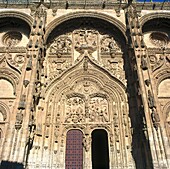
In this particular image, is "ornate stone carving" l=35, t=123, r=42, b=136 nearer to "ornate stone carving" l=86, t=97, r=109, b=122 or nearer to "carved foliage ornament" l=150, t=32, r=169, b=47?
"ornate stone carving" l=86, t=97, r=109, b=122

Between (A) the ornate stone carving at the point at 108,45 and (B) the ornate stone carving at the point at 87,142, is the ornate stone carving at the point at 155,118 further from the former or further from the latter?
(A) the ornate stone carving at the point at 108,45

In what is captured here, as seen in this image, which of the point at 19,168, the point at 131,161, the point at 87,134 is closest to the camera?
the point at 19,168

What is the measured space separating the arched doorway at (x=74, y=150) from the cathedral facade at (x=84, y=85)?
0.15 ft

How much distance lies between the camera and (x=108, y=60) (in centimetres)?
1360

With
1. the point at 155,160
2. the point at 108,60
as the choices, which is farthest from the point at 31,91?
the point at 155,160

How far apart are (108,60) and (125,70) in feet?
3.76

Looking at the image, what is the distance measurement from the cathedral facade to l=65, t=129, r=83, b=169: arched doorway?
0.05m

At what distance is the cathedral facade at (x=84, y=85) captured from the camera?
10.2m

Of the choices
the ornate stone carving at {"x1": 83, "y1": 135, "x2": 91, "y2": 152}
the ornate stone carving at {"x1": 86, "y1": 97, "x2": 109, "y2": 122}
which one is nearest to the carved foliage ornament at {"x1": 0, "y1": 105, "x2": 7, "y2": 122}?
the ornate stone carving at {"x1": 83, "y1": 135, "x2": 91, "y2": 152}

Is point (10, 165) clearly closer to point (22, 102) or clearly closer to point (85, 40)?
point (22, 102)

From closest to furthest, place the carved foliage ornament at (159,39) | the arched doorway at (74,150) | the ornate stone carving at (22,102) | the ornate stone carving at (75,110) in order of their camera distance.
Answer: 1. the ornate stone carving at (22,102)
2. the arched doorway at (74,150)
3. the ornate stone carving at (75,110)
4. the carved foliage ornament at (159,39)

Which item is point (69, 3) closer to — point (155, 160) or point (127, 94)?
point (127, 94)

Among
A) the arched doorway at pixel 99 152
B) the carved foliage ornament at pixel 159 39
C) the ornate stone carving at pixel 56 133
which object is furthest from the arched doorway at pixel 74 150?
the carved foliage ornament at pixel 159 39

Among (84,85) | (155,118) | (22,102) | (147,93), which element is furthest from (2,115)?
(155,118)
